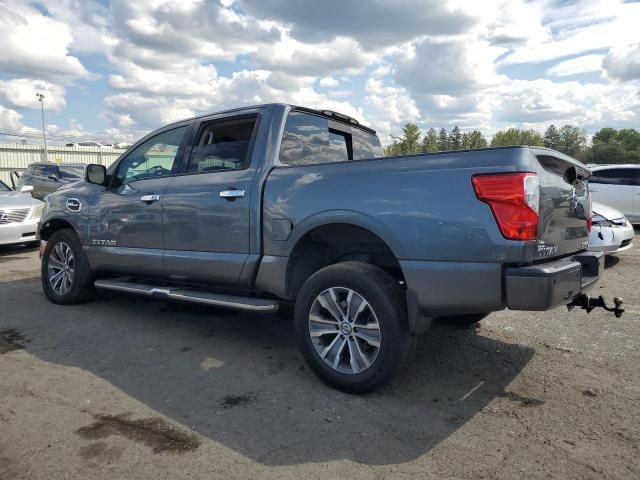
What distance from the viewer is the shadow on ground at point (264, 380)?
276 centimetres

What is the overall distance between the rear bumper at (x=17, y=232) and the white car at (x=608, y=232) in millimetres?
9094

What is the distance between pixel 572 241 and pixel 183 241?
3.04m

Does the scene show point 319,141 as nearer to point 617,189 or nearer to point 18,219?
point 18,219

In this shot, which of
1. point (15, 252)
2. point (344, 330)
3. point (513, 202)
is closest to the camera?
point (513, 202)

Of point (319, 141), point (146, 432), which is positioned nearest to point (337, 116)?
point (319, 141)

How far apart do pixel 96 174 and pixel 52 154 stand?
34547mm

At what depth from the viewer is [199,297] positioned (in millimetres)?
4078

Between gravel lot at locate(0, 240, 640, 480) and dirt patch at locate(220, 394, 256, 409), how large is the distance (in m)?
0.01

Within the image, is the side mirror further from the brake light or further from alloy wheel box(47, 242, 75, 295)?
the brake light

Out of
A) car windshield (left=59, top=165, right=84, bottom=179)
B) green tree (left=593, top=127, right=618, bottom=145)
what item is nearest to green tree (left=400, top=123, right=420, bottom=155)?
car windshield (left=59, top=165, right=84, bottom=179)

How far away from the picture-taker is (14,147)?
34062 mm

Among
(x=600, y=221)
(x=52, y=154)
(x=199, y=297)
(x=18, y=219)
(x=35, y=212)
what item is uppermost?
(x=52, y=154)

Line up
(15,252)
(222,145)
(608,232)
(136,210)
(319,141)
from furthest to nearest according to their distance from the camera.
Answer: (15,252) → (608,232) → (136,210) → (319,141) → (222,145)

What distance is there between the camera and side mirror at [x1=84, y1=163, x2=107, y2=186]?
16.6 feet
